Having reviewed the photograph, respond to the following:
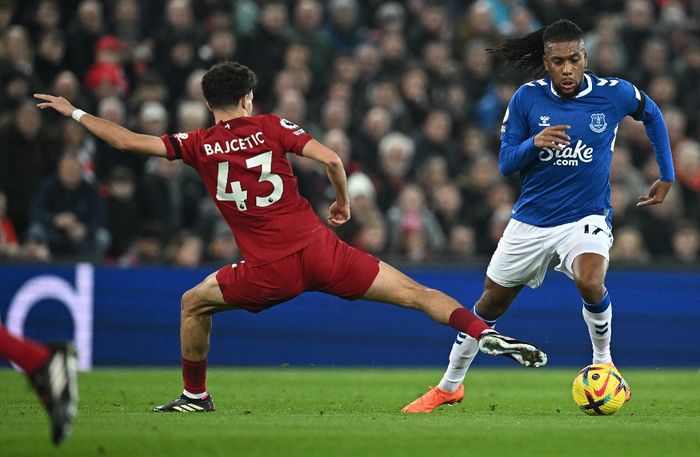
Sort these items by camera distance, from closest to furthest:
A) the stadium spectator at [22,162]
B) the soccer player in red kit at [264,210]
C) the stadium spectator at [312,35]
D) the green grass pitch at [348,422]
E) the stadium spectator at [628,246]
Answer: the green grass pitch at [348,422]
the soccer player in red kit at [264,210]
the stadium spectator at [22,162]
the stadium spectator at [628,246]
the stadium spectator at [312,35]

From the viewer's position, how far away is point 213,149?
820cm

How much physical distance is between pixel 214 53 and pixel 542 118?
7.84 metres

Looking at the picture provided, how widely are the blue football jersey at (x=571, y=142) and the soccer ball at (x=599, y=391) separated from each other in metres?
1.05

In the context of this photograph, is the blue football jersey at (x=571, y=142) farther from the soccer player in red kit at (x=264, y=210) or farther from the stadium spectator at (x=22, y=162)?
the stadium spectator at (x=22, y=162)

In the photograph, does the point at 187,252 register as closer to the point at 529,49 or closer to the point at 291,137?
the point at 529,49

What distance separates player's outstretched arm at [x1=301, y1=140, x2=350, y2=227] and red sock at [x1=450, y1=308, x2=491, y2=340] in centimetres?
90

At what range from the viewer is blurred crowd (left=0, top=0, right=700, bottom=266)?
47.9 feet

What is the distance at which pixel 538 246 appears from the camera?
9023mm

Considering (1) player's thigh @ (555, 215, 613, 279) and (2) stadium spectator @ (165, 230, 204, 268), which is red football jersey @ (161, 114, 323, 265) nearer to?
(1) player's thigh @ (555, 215, 613, 279)

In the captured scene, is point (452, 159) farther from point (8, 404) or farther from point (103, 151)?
point (8, 404)

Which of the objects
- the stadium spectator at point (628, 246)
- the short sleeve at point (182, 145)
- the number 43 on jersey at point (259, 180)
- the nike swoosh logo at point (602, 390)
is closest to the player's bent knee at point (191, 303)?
the number 43 on jersey at point (259, 180)

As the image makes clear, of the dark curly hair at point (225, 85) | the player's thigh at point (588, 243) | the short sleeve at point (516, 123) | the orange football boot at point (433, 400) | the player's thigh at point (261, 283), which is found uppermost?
the dark curly hair at point (225, 85)

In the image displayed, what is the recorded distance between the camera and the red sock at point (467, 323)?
8.02m

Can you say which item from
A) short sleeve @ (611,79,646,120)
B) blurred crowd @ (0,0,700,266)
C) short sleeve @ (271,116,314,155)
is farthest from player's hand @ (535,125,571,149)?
blurred crowd @ (0,0,700,266)
